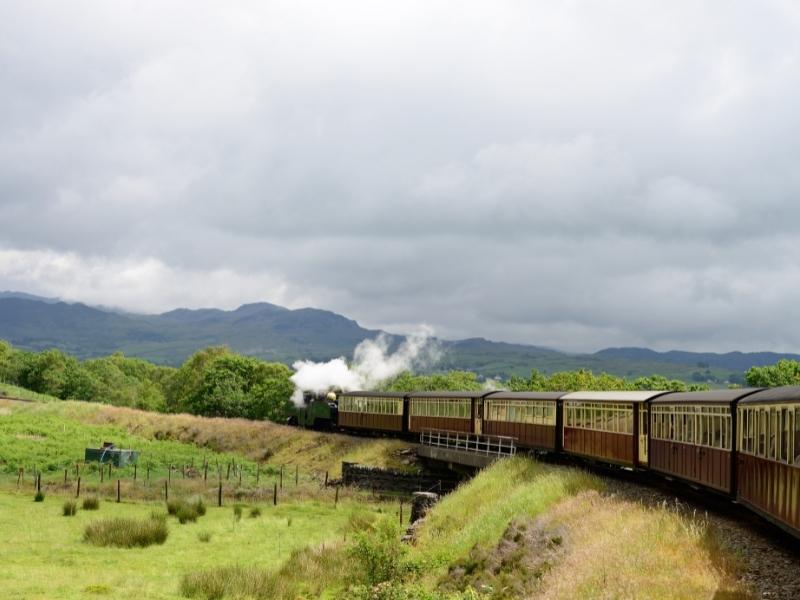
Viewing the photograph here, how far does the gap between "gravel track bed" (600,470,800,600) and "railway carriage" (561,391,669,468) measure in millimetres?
1464

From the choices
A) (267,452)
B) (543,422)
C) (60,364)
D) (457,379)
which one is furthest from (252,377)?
(543,422)

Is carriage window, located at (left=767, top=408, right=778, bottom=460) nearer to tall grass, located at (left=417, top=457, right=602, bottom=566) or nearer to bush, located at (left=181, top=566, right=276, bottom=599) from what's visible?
tall grass, located at (left=417, top=457, right=602, bottom=566)

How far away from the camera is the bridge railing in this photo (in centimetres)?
3991

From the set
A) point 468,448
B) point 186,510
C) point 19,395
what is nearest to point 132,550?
point 186,510

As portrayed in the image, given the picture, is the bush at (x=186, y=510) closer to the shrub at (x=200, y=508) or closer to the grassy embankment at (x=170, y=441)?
the shrub at (x=200, y=508)

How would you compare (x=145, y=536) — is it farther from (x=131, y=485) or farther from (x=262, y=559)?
(x=131, y=485)

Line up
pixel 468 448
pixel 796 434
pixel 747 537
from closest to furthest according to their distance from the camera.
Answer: pixel 796 434 → pixel 747 537 → pixel 468 448

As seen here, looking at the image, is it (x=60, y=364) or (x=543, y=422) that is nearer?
(x=543, y=422)

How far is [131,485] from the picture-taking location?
41094 millimetres

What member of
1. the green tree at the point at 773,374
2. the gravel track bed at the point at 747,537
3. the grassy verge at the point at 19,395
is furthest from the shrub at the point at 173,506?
the green tree at the point at 773,374

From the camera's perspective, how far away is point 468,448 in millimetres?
43188

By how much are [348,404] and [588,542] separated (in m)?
44.9

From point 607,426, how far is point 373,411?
2845 cm

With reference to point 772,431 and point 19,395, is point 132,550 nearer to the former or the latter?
point 772,431
